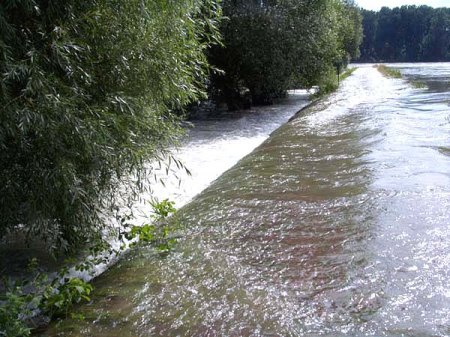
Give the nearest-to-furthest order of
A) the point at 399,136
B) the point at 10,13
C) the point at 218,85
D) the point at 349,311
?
the point at 349,311
the point at 10,13
the point at 399,136
the point at 218,85

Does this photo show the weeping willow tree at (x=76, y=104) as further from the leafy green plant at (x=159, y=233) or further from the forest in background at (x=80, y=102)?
the leafy green plant at (x=159, y=233)

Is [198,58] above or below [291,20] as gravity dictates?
below

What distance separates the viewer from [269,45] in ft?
65.6

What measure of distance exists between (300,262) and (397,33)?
142279 mm

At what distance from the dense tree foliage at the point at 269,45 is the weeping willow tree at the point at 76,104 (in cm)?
1347

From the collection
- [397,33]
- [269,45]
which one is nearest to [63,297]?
[269,45]

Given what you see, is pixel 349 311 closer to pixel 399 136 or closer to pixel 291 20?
pixel 399 136

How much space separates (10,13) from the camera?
5230mm

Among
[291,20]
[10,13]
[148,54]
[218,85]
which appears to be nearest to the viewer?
[10,13]

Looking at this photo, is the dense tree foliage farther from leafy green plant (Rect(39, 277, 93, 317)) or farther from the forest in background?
leafy green plant (Rect(39, 277, 93, 317))

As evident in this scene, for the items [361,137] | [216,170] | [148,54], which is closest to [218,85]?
[361,137]

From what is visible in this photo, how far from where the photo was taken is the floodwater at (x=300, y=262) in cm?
470

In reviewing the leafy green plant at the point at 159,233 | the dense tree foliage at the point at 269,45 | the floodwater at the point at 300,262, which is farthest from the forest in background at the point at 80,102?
the dense tree foliage at the point at 269,45

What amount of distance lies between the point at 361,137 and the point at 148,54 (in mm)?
9007
